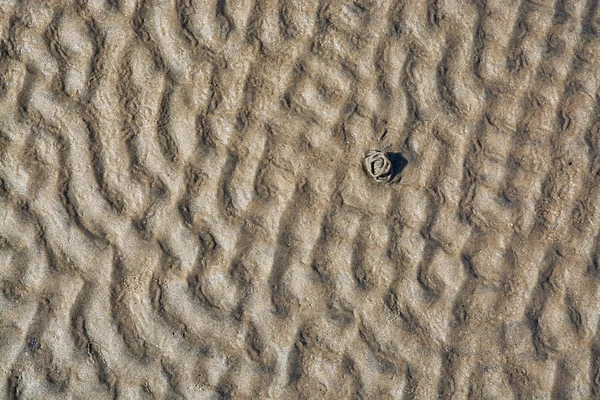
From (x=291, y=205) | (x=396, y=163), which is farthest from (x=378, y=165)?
(x=291, y=205)

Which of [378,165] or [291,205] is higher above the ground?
[378,165]

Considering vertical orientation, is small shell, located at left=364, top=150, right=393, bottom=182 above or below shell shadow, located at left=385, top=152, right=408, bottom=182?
below

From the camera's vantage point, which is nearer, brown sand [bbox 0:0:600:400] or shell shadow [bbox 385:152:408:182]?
brown sand [bbox 0:0:600:400]

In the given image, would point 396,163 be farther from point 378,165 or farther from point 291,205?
point 291,205
